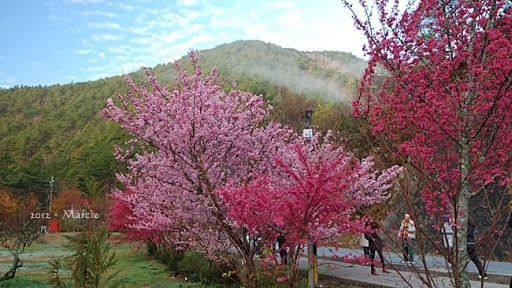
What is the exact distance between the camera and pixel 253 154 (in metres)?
9.53

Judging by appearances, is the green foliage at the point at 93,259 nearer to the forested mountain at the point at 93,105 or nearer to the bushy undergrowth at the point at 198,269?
the bushy undergrowth at the point at 198,269

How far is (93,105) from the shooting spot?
10806 cm

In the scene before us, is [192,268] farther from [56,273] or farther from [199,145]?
[56,273]

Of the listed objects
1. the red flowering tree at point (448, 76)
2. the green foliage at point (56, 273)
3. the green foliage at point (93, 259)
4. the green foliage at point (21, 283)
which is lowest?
the green foliage at point (21, 283)

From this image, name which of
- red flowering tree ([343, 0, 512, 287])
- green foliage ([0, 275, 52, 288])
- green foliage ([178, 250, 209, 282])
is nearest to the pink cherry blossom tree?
green foliage ([178, 250, 209, 282])

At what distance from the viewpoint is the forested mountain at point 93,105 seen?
55219 millimetres

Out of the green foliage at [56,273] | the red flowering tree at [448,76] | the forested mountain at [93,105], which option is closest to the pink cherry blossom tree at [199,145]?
the green foliage at [56,273]

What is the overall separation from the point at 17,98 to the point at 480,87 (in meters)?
156

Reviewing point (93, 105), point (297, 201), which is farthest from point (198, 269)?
point (93, 105)

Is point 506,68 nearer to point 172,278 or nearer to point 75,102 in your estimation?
point 172,278

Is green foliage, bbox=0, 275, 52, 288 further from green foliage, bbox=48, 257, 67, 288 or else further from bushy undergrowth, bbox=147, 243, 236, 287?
green foliage, bbox=48, 257, 67, 288

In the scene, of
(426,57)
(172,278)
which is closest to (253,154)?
(426,57)

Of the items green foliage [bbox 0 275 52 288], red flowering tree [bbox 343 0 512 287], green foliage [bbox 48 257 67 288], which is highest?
red flowering tree [bbox 343 0 512 287]

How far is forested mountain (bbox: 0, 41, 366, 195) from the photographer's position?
181ft
